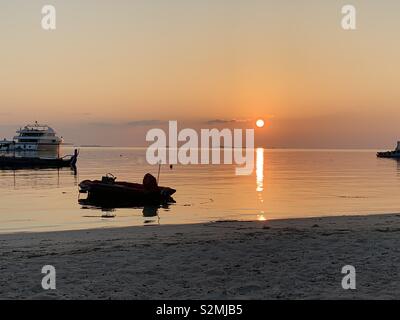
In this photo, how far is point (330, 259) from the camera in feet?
34.4

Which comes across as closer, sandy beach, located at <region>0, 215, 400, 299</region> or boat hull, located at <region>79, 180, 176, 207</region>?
sandy beach, located at <region>0, 215, 400, 299</region>

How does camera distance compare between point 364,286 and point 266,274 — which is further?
point 266,274

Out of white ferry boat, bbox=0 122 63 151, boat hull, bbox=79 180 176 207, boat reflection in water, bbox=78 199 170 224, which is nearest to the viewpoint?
boat reflection in water, bbox=78 199 170 224

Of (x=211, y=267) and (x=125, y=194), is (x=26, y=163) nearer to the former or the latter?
(x=125, y=194)

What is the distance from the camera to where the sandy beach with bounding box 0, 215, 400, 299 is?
8125 mm

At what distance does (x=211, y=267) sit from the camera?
992cm

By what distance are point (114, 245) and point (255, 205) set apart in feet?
74.1

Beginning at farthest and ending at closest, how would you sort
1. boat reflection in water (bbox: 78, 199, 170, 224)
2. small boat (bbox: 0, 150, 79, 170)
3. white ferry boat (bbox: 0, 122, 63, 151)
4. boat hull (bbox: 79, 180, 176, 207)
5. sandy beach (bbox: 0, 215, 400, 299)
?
white ferry boat (bbox: 0, 122, 63, 151)
small boat (bbox: 0, 150, 79, 170)
boat hull (bbox: 79, 180, 176, 207)
boat reflection in water (bbox: 78, 199, 170, 224)
sandy beach (bbox: 0, 215, 400, 299)

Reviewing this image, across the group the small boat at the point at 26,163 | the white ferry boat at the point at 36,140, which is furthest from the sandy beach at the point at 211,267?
the white ferry boat at the point at 36,140

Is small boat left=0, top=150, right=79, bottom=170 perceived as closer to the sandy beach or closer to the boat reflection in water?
the boat reflection in water

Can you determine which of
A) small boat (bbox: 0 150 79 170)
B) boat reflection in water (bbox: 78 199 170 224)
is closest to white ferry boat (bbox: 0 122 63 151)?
small boat (bbox: 0 150 79 170)
